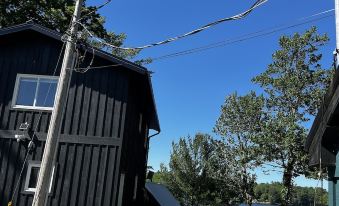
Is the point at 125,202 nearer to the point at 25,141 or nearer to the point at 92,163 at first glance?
the point at 92,163

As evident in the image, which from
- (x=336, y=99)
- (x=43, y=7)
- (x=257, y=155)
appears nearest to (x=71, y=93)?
(x=336, y=99)

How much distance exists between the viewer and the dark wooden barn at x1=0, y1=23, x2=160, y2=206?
13453 millimetres

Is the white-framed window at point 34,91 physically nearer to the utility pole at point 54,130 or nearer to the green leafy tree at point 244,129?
the utility pole at point 54,130

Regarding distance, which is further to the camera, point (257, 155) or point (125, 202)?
point (257, 155)

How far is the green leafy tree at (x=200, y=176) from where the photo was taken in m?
40.7

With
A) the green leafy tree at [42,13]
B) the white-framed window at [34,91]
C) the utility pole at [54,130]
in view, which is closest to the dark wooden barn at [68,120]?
the white-framed window at [34,91]

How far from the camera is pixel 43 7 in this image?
28.8 meters

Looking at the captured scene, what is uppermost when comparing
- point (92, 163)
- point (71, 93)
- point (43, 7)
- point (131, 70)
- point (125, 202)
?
point (43, 7)

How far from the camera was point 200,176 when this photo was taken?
4372cm

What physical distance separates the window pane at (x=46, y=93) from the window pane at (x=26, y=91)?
0.23 meters

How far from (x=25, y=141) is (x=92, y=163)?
7.92ft

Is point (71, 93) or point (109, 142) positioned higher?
point (71, 93)

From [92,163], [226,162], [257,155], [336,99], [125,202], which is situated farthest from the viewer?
[226,162]

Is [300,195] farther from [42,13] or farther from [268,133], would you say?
[42,13]
